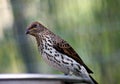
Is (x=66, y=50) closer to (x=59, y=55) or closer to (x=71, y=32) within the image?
(x=59, y=55)

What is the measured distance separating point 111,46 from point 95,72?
157mm

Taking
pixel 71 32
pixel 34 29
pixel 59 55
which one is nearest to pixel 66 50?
pixel 59 55

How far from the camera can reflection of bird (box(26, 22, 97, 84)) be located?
6.12 feet

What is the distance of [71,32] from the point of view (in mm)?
2434

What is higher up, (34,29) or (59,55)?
(34,29)

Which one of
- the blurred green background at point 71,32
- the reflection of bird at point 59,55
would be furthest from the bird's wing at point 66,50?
the blurred green background at point 71,32

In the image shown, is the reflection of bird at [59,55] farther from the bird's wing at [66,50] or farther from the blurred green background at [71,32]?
the blurred green background at [71,32]

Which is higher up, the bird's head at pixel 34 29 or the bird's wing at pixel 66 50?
the bird's head at pixel 34 29

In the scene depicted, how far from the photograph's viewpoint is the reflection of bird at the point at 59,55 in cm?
187

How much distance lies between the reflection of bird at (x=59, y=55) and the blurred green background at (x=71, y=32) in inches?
17.9

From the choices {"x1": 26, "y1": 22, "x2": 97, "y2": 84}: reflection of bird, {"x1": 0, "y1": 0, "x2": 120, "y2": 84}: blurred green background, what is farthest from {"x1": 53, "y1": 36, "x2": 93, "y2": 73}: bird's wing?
{"x1": 0, "y1": 0, "x2": 120, "y2": 84}: blurred green background

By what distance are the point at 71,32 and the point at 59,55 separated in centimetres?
55

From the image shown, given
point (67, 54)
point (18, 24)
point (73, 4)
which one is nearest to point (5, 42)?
point (18, 24)

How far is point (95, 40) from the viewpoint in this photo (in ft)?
7.78
